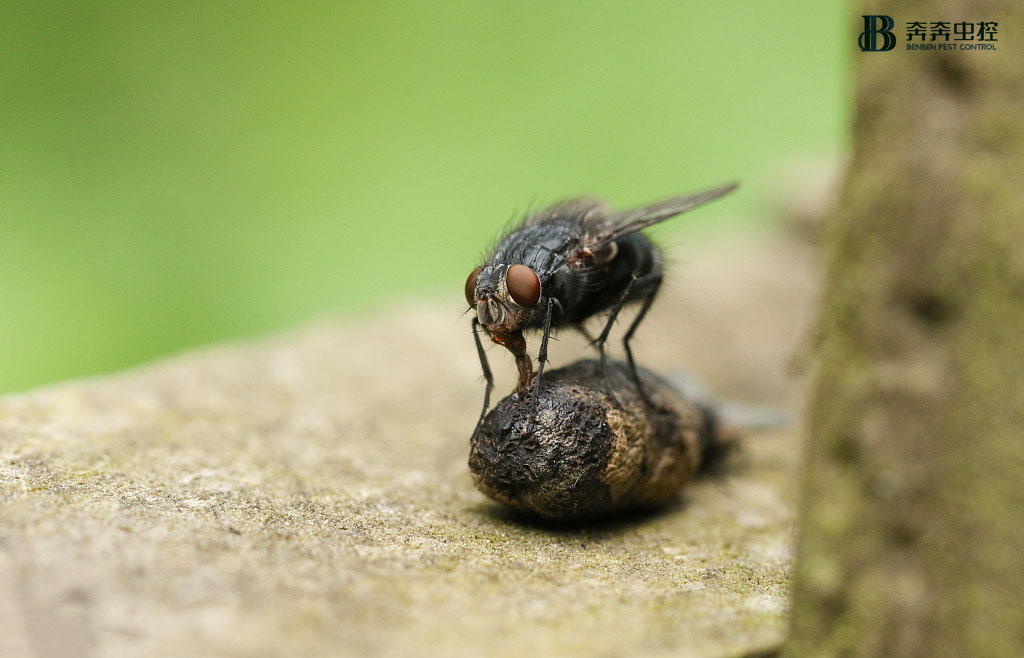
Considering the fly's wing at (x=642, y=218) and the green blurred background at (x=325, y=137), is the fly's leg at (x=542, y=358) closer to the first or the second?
the fly's wing at (x=642, y=218)

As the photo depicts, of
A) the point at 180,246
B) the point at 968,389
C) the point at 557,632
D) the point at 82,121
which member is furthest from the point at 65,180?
the point at 968,389

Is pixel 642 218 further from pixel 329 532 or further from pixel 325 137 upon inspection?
pixel 325 137

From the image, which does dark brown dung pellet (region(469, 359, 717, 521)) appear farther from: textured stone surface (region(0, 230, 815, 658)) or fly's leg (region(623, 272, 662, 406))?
fly's leg (region(623, 272, 662, 406))

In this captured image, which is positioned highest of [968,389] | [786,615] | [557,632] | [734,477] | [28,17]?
[28,17]

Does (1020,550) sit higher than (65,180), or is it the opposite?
(65,180)

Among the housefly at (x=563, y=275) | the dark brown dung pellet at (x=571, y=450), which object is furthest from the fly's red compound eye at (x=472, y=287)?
the dark brown dung pellet at (x=571, y=450)

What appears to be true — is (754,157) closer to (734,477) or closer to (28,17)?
(734,477)
